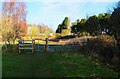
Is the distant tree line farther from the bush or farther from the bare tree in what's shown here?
the bare tree

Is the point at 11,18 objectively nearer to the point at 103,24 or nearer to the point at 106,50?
the point at 103,24

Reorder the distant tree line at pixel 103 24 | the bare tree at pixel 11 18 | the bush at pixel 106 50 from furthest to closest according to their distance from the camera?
1. the bare tree at pixel 11 18
2. the bush at pixel 106 50
3. the distant tree line at pixel 103 24

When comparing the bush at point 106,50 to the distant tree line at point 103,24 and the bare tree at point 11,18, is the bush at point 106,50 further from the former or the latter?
the bare tree at point 11,18

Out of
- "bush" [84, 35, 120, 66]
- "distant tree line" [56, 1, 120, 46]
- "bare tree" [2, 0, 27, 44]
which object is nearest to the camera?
"distant tree line" [56, 1, 120, 46]

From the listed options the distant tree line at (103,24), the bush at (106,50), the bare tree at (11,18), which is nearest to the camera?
the distant tree line at (103,24)

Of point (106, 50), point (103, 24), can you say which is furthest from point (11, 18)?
point (106, 50)

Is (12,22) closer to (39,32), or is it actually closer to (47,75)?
(47,75)

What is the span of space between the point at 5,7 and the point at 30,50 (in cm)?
926

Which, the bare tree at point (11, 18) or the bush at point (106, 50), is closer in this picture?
the bush at point (106, 50)

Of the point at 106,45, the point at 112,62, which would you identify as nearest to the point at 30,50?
the point at 106,45

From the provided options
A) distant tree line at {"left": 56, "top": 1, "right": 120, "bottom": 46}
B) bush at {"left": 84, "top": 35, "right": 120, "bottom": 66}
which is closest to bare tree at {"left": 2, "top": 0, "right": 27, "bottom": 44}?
distant tree line at {"left": 56, "top": 1, "right": 120, "bottom": 46}

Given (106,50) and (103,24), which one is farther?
(103,24)

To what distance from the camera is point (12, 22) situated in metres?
30.9

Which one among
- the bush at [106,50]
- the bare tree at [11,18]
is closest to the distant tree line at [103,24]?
the bush at [106,50]
